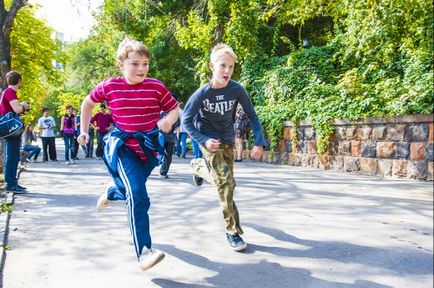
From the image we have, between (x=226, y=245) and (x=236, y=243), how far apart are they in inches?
8.1

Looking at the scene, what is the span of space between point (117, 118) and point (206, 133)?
2.63 feet

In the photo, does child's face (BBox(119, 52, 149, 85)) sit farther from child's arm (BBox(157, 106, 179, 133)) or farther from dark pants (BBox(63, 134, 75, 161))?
dark pants (BBox(63, 134, 75, 161))

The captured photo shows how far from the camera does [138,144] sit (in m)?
3.44

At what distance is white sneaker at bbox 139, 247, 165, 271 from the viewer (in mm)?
3180

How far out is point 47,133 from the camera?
1498cm

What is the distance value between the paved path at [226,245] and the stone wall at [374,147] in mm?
1722

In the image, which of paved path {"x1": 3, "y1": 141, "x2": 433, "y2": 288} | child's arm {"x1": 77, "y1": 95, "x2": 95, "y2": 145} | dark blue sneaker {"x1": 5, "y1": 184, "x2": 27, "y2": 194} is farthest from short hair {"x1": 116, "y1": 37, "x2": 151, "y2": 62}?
dark blue sneaker {"x1": 5, "y1": 184, "x2": 27, "y2": 194}

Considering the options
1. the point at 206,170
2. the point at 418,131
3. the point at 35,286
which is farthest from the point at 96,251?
the point at 418,131

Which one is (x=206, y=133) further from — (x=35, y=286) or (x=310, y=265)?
(x=35, y=286)

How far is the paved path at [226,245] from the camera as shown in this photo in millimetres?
3273

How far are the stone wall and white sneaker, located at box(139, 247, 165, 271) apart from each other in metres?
5.01

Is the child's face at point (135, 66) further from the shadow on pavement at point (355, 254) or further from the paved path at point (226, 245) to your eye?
the shadow on pavement at point (355, 254)

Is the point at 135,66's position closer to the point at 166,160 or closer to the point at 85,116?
the point at 85,116

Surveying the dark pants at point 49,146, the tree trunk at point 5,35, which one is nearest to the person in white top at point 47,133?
the dark pants at point 49,146
